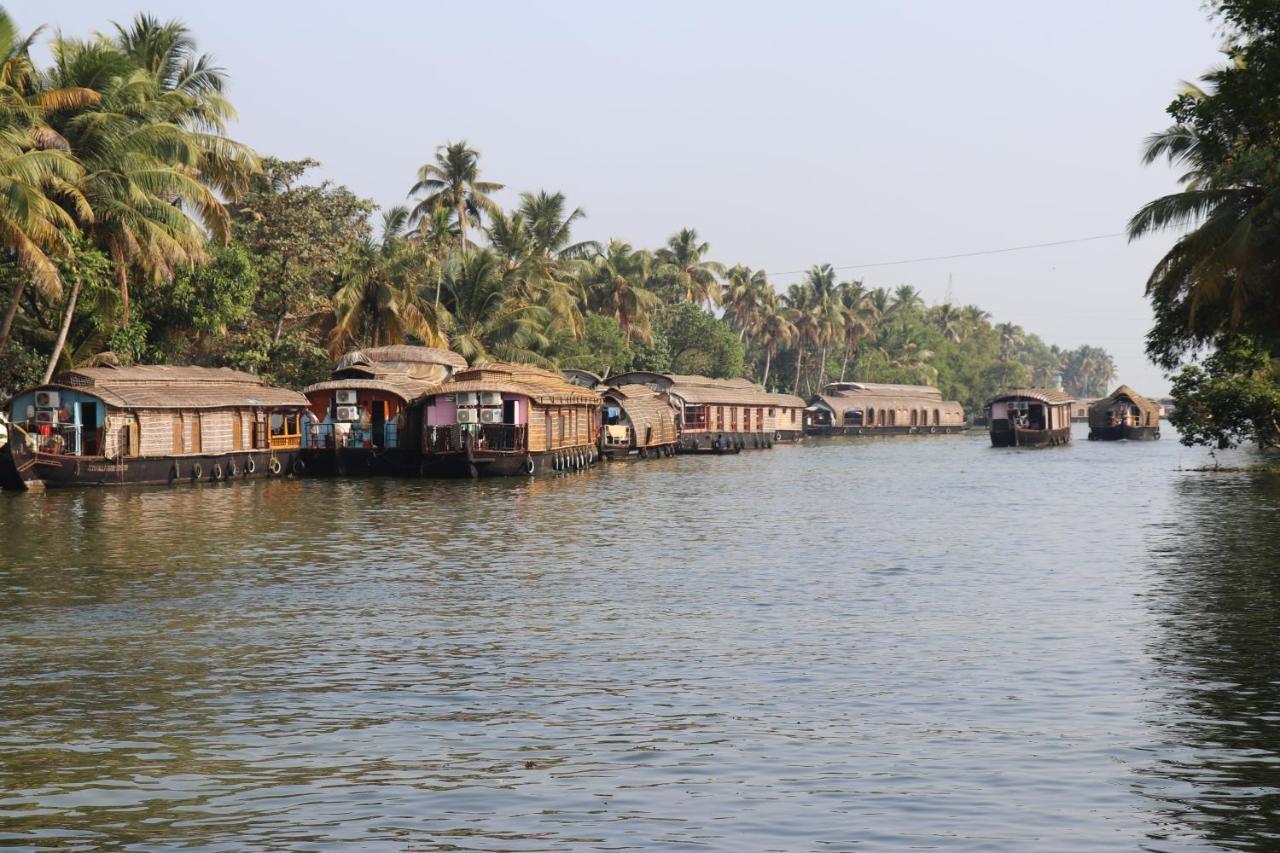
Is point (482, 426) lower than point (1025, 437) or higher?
higher

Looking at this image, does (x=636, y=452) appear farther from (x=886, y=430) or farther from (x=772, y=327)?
(x=886, y=430)

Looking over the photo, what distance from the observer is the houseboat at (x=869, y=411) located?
112750 millimetres

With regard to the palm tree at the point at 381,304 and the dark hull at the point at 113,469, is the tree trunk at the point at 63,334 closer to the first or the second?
the dark hull at the point at 113,469

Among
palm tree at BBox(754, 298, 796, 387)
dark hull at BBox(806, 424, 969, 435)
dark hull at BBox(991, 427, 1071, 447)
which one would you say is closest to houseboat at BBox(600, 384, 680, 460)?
dark hull at BBox(991, 427, 1071, 447)

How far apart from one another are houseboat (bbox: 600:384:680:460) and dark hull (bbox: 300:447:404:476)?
1666 cm

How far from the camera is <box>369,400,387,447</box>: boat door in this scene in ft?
164

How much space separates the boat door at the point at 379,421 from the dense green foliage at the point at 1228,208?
25.2 meters

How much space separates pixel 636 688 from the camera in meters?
13.5

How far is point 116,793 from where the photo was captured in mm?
9750

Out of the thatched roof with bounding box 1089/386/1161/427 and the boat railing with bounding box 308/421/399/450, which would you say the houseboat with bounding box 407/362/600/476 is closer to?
the boat railing with bounding box 308/421/399/450

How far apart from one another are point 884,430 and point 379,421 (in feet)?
233

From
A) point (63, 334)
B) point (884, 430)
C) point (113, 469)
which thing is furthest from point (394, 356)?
point (884, 430)

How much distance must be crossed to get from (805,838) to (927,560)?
16.4 meters

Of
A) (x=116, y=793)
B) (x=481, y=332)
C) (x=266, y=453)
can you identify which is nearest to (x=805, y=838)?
(x=116, y=793)
